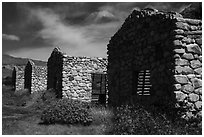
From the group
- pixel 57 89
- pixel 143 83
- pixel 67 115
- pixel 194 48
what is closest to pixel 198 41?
pixel 194 48

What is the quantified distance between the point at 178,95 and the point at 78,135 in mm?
3133

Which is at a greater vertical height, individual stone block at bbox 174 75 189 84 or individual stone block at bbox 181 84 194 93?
individual stone block at bbox 174 75 189 84

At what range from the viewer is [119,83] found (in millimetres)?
12234

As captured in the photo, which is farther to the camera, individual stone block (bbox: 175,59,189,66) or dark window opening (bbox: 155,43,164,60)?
dark window opening (bbox: 155,43,164,60)

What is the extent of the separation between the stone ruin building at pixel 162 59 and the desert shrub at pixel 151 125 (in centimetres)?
55

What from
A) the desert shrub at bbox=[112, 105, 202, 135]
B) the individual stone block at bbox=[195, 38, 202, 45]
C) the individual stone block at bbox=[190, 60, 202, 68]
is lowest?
the desert shrub at bbox=[112, 105, 202, 135]

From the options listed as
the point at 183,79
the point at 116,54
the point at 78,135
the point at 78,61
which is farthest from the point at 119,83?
the point at 78,61

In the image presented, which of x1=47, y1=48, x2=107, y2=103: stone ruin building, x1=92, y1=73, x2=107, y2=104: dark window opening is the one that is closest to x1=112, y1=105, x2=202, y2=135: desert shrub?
x1=47, y1=48, x2=107, y2=103: stone ruin building

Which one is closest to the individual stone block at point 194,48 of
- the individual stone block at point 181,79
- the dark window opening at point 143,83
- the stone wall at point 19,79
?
the individual stone block at point 181,79

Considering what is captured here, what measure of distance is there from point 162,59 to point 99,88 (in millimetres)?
10816

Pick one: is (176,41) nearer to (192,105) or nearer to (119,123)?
(192,105)

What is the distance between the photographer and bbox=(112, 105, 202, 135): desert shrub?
770cm

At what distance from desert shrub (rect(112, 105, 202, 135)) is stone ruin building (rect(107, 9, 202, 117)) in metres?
0.55

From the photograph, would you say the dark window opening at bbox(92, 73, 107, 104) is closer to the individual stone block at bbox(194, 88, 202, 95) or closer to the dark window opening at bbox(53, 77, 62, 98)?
the dark window opening at bbox(53, 77, 62, 98)
